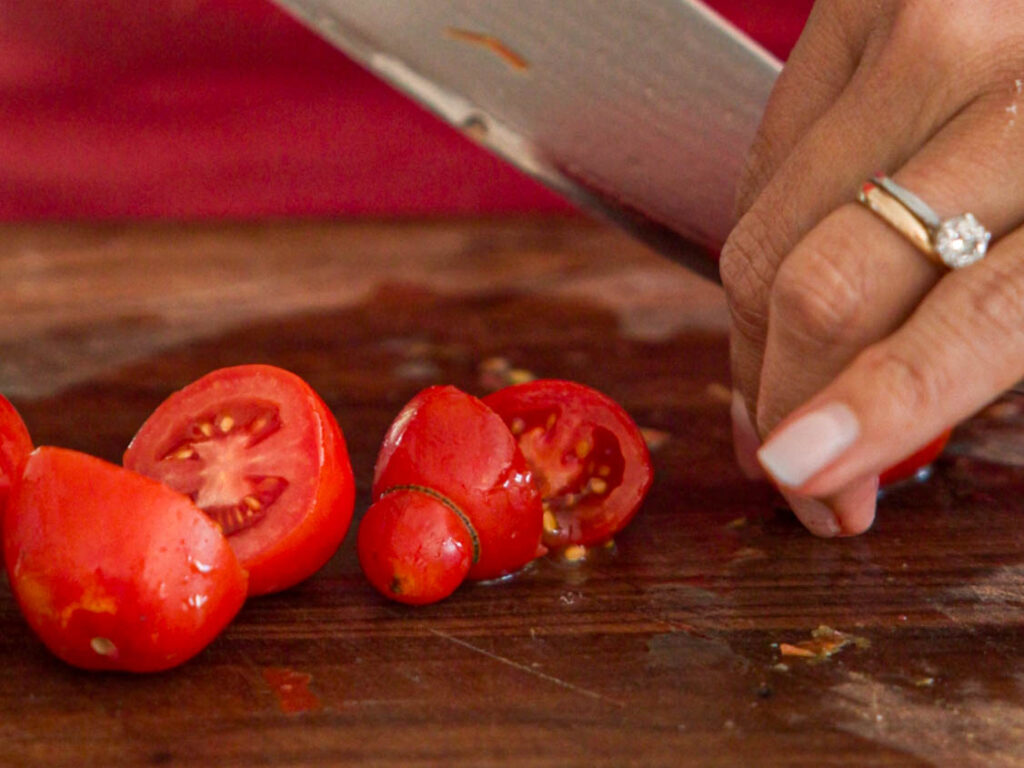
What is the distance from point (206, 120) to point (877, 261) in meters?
1.52

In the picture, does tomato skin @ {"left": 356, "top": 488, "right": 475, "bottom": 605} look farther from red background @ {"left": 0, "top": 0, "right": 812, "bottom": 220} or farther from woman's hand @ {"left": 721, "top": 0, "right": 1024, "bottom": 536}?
red background @ {"left": 0, "top": 0, "right": 812, "bottom": 220}

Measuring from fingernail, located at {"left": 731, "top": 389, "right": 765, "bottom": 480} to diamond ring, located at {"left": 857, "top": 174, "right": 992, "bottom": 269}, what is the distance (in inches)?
12.6

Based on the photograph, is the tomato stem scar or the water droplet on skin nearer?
the water droplet on skin

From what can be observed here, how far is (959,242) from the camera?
0.93 m

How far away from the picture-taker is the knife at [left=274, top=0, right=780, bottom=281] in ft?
4.85

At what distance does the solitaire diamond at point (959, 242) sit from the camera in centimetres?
92

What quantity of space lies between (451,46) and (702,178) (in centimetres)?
38

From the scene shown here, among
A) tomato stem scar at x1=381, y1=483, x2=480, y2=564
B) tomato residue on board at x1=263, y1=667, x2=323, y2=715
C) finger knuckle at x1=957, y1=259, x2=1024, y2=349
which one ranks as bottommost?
tomato residue on board at x1=263, y1=667, x2=323, y2=715

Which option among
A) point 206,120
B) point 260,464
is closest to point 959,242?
point 260,464

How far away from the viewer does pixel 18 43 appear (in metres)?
2.11

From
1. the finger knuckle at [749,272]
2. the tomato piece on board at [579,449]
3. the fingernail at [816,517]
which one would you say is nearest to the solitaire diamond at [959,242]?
the finger knuckle at [749,272]

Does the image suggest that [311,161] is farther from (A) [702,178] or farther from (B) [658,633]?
(B) [658,633]

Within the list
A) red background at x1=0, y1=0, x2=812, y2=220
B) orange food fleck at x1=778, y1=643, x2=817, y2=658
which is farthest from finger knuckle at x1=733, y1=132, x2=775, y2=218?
red background at x1=0, y1=0, x2=812, y2=220

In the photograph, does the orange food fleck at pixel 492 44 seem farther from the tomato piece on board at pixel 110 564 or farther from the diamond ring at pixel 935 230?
the tomato piece on board at pixel 110 564
